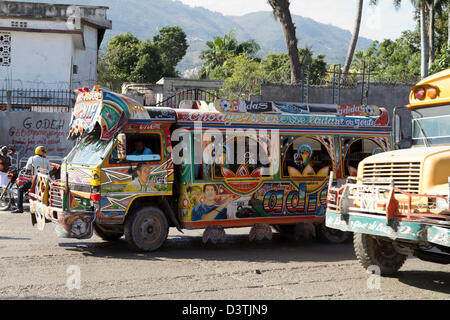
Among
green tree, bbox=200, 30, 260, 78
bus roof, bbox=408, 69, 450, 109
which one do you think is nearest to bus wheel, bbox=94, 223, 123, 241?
bus roof, bbox=408, 69, 450, 109

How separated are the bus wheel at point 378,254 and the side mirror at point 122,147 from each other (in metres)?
4.04

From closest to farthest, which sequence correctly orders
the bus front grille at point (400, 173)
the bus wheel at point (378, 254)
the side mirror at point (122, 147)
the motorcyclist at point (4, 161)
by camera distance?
1. the bus front grille at point (400, 173)
2. the bus wheel at point (378, 254)
3. the side mirror at point (122, 147)
4. the motorcyclist at point (4, 161)

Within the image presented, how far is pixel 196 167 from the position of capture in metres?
10.4

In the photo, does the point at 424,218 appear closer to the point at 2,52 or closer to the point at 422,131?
the point at 422,131

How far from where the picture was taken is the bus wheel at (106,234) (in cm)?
1096

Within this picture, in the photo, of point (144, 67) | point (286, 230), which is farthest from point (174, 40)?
point (286, 230)

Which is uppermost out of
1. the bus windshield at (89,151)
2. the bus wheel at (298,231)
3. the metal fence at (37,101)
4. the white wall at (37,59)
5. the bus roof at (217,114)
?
the white wall at (37,59)

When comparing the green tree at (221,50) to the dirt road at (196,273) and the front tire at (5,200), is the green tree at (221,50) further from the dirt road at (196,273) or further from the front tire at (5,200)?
the dirt road at (196,273)

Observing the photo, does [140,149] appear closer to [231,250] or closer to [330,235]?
[231,250]

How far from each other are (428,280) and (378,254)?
822 mm

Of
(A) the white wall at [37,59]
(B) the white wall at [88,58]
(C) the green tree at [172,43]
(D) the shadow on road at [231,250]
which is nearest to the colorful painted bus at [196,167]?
(D) the shadow on road at [231,250]

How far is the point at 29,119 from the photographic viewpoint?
65.9ft

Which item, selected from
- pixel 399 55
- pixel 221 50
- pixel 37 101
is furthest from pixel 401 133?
pixel 221 50

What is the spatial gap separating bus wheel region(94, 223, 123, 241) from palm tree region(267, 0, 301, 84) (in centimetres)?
1684
